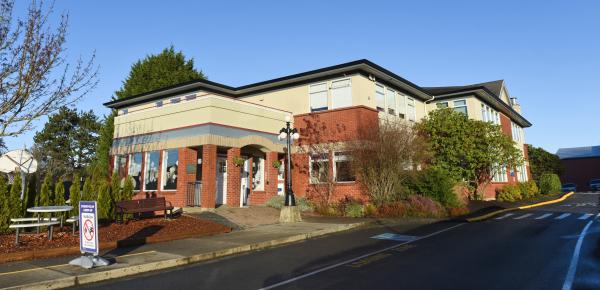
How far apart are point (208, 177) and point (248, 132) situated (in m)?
3.21

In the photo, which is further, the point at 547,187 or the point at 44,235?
the point at 547,187

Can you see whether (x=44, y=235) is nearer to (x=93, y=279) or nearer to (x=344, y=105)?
(x=93, y=279)

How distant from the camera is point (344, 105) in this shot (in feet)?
65.0

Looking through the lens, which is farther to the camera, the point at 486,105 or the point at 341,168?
the point at 486,105

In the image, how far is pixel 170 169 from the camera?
61.2 feet

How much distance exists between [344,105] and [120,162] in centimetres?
1272

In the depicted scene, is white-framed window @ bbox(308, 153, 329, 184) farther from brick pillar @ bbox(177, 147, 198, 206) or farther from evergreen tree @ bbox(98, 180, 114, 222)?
evergreen tree @ bbox(98, 180, 114, 222)

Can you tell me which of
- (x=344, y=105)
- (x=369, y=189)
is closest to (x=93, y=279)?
(x=369, y=189)

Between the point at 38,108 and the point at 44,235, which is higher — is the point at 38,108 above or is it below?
above

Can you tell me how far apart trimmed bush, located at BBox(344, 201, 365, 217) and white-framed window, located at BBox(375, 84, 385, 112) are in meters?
6.02

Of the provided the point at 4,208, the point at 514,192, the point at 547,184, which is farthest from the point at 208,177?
the point at 547,184

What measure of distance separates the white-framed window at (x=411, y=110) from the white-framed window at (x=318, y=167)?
Answer: 7504 millimetres

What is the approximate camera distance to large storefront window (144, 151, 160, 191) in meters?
19.3

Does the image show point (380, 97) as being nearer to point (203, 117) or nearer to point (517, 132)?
point (203, 117)
